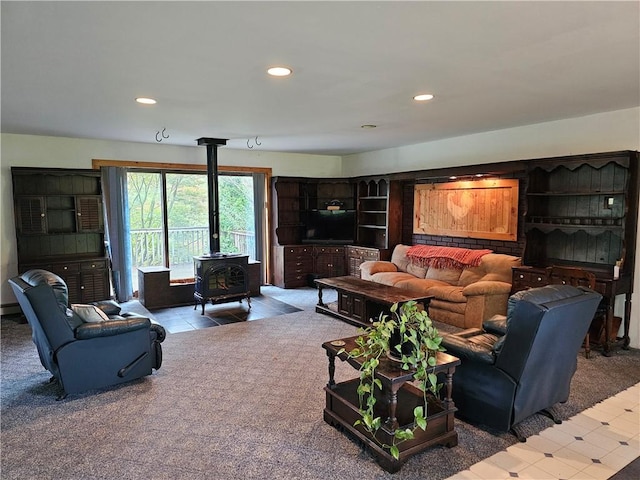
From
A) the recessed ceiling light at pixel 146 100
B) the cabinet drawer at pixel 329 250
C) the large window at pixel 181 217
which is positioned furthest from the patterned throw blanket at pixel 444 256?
the recessed ceiling light at pixel 146 100

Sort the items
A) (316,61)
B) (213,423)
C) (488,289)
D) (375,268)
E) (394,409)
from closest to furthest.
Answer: (394,409)
(316,61)
(213,423)
(488,289)
(375,268)

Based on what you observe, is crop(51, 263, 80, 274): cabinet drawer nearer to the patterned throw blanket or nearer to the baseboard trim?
the baseboard trim

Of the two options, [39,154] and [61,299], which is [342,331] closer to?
[61,299]

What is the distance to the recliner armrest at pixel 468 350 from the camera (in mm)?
2705

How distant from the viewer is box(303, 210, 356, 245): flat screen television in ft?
25.4

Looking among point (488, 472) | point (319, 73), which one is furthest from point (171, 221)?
point (488, 472)

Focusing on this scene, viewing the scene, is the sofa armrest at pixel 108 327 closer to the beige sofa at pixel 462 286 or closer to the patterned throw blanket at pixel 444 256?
the beige sofa at pixel 462 286

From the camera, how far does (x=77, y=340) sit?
325cm

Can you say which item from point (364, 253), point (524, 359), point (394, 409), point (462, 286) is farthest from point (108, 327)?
point (364, 253)

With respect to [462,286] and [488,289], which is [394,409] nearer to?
[488,289]

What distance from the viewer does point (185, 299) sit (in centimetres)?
639

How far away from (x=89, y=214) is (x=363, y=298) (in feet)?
13.6

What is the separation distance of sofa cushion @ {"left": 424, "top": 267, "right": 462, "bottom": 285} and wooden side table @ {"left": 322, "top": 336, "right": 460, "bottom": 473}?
3069mm

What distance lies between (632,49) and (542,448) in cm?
255
